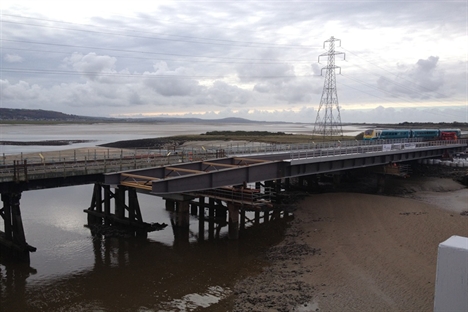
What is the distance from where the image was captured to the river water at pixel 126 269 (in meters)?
14.6

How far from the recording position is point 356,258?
18125 millimetres

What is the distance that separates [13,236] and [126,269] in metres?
6.19

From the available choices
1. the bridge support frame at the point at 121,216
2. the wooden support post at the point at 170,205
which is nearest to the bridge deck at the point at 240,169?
the bridge support frame at the point at 121,216

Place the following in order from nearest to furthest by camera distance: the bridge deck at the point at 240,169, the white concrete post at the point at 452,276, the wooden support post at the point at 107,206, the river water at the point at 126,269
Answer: the white concrete post at the point at 452,276
the river water at the point at 126,269
the bridge deck at the point at 240,169
the wooden support post at the point at 107,206

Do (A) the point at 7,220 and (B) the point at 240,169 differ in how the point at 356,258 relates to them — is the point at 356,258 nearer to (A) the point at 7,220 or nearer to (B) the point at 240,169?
(B) the point at 240,169

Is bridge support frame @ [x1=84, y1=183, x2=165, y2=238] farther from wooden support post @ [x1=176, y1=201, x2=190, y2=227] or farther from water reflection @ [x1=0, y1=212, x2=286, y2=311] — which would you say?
wooden support post @ [x1=176, y1=201, x2=190, y2=227]

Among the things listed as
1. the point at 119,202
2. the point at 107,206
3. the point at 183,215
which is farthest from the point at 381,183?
the point at 107,206

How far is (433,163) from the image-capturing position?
54031mm

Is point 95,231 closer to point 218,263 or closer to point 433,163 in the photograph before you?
point 218,263

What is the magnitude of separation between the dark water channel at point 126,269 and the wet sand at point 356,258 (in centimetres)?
138

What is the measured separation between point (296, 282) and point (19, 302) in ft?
35.4

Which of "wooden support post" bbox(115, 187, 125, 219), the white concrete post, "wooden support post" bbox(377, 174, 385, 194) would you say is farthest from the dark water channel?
"wooden support post" bbox(377, 174, 385, 194)

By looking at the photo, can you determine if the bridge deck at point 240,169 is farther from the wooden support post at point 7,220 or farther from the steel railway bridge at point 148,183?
the wooden support post at point 7,220

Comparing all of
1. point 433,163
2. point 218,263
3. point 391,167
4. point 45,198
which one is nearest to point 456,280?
point 218,263
